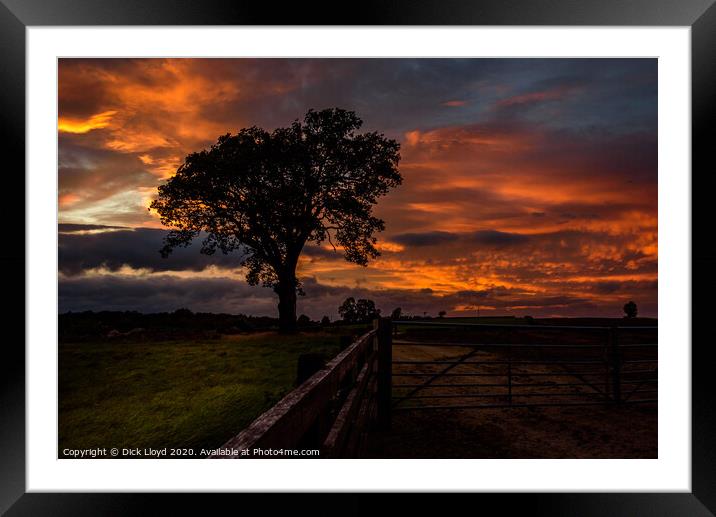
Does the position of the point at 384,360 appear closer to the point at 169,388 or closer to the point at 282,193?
the point at 169,388

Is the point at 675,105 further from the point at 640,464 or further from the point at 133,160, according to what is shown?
the point at 133,160

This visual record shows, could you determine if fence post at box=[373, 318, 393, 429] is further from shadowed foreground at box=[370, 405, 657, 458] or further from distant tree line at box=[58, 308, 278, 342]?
distant tree line at box=[58, 308, 278, 342]

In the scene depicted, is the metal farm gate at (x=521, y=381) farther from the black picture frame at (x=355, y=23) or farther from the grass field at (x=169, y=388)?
the grass field at (x=169, y=388)

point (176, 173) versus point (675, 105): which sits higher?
point (176, 173)

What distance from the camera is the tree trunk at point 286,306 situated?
12625 millimetres

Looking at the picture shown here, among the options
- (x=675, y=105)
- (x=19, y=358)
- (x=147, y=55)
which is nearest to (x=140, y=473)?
(x=19, y=358)

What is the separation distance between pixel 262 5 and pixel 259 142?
31.7 feet

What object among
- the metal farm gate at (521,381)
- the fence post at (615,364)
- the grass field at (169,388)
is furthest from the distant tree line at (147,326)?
the fence post at (615,364)

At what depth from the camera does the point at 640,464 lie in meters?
3.40

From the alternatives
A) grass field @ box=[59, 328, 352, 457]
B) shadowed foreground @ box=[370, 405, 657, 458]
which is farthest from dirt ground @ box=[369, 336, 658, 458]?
grass field @ box=[59, 328, 352, 457]

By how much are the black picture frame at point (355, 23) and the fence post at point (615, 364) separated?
338 centimetres

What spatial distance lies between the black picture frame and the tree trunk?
31.1 ft

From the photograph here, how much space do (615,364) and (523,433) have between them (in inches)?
96.9

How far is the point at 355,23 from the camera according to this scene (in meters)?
3.16
